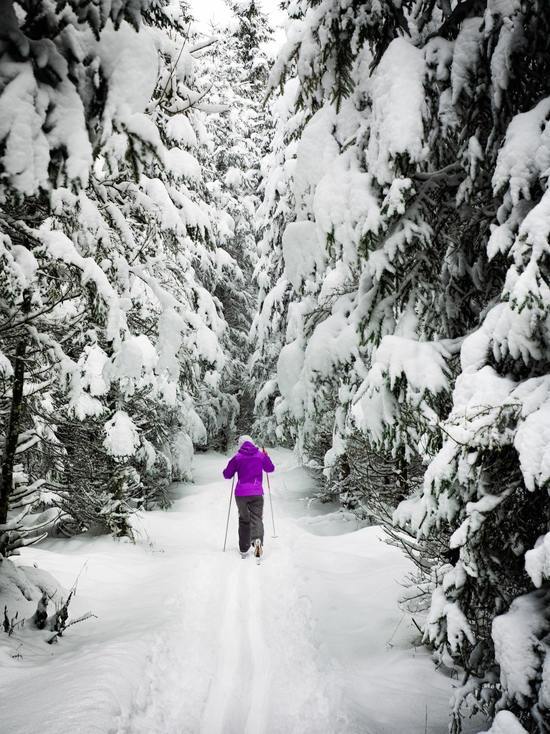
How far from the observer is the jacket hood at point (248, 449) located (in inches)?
336

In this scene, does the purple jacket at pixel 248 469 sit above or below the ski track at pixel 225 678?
above

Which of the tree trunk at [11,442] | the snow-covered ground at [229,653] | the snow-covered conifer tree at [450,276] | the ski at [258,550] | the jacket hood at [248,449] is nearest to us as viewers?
the snow-covered conifer tree at [450,276]

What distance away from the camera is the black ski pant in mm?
7965

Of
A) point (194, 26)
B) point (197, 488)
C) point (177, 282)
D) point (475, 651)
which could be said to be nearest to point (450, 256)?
point (475, 651)

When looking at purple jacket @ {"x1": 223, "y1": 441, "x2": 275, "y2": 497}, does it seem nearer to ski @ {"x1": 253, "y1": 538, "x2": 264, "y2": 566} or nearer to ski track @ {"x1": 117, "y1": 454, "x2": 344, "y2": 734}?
ski @ {"x1": 253, "y1": 538, "x2": 264, "y2": 566}

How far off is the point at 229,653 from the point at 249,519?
3649 millimetres

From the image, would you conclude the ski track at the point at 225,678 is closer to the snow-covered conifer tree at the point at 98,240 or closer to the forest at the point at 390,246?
the forest at the point at 390,246

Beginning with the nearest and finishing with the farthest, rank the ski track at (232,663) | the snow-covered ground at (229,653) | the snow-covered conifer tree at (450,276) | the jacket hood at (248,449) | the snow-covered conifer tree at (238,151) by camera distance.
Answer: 1. the snow-covered conifer tree at (450,276)
2. the snow-covered ground at (229,653)
3. the ski track at (232,663)
4. the jacket hood at (248,449)
5. the snow-covered conifer tree at (238,151)

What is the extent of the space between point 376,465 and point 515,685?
5.56 m

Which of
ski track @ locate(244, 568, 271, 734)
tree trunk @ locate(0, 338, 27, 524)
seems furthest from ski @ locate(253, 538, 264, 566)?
tree trunk @ locate(0, 338, 27, 524)

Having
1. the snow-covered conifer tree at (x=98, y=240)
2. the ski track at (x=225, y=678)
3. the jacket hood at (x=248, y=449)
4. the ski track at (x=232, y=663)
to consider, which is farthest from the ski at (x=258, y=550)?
the snow-covered conifer tree at (x=98, y=240)

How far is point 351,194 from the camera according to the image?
10.9 feet

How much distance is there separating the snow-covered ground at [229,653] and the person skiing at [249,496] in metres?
0.33

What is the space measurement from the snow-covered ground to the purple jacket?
1.15 metres
